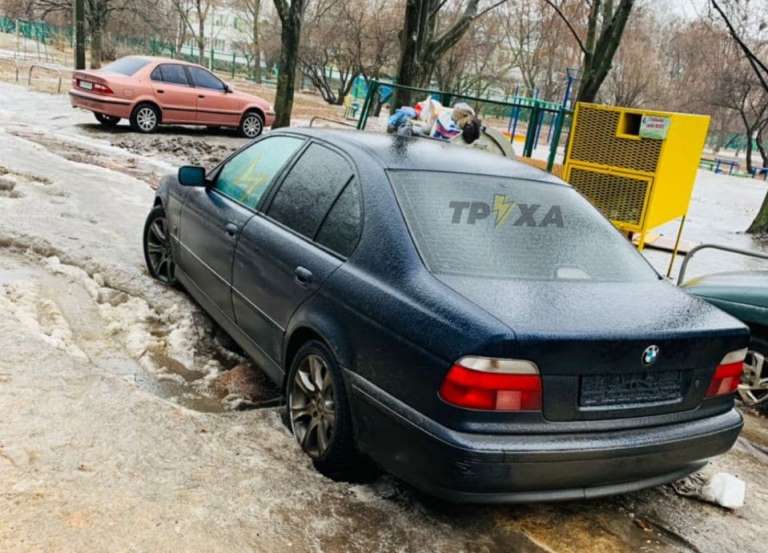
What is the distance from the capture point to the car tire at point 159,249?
18.2ft

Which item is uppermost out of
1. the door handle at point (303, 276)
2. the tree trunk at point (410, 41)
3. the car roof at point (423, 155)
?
the tree trunk at point (410, 41)

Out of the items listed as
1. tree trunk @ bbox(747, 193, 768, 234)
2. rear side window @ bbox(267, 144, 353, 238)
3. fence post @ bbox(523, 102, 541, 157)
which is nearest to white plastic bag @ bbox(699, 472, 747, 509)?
rear side window @ bbox(267, 144, 353, 238)

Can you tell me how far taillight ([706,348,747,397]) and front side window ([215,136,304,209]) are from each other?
252 centimetres

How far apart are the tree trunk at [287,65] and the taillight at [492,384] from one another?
15.7m

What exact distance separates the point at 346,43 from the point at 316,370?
124ft

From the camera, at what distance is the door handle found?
3.34 m

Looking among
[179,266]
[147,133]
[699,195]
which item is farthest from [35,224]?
[699,195]

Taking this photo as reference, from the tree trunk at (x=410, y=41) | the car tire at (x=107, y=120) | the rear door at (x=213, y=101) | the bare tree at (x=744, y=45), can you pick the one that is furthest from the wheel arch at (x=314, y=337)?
the rear door at (x=213, y=101)

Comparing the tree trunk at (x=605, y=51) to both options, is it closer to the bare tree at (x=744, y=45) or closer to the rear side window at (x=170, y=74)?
the bare tree at (x=744, y=45)

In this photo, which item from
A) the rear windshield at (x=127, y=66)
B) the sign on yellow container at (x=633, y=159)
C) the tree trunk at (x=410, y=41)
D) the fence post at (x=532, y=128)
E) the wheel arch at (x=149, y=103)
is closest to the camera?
the sign on yellow container at (x=633, y=159)

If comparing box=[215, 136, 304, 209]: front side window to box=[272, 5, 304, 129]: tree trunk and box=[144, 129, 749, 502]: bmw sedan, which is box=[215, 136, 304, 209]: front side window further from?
box=[272, 5, 304, 129]: tree trunk

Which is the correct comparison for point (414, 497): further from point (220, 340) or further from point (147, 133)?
point (147, 133)

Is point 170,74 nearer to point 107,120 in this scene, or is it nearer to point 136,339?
point 107,120

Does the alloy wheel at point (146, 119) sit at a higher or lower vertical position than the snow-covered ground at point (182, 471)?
higher
